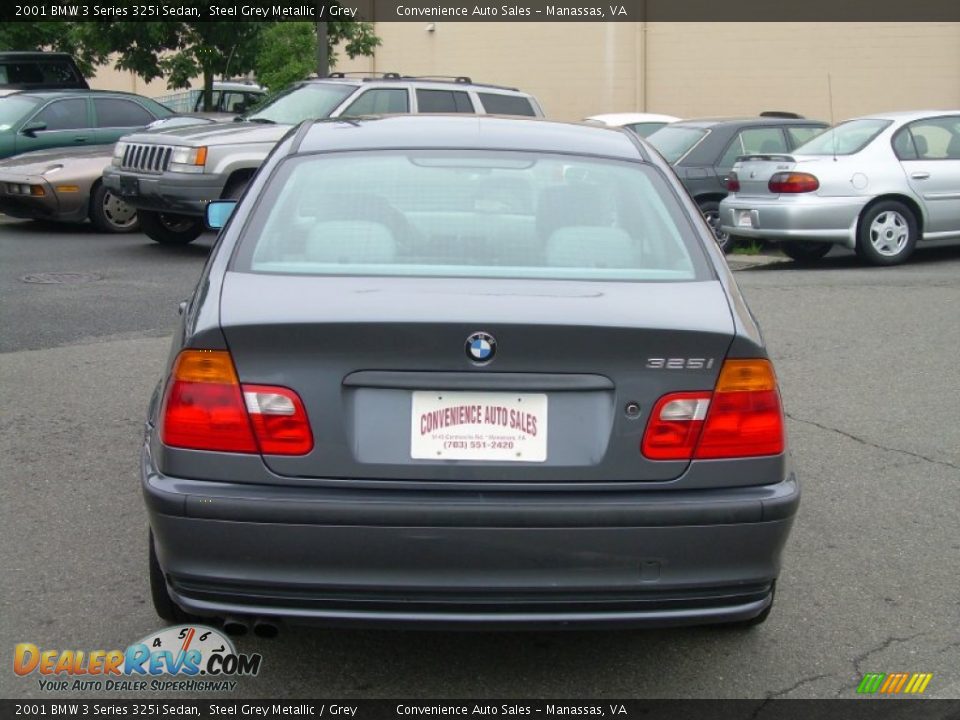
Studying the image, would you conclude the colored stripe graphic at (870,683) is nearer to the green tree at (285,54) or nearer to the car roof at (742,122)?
the car roof at (742,122)

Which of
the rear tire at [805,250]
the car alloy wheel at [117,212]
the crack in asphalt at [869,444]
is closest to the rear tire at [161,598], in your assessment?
the crack in asphalt at [869,444]

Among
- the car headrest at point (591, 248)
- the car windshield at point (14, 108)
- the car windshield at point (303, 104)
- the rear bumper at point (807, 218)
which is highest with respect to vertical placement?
the car headrest at point (591, 248)

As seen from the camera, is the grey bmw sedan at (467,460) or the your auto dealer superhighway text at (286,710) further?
the your auto dealer superhighway text at (286,710)

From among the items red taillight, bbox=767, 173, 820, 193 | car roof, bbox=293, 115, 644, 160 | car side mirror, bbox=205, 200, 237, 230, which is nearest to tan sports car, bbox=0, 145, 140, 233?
red taillight, bbox=767, 173, 820, 193

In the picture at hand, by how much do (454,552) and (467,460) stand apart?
23 centimetres

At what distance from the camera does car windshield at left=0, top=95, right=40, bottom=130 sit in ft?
54.4

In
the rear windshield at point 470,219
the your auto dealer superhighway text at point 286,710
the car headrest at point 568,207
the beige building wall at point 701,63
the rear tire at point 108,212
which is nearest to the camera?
the your auto dealer superhighway text at point 286,710

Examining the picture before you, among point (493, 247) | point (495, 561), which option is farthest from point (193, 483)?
point (493, 247)

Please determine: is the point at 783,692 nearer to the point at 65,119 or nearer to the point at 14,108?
the point at 65,119

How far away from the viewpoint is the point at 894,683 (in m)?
3.90

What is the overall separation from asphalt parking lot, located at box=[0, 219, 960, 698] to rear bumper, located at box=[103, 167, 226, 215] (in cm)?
308

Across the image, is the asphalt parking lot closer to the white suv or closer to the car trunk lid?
the car trunk lid

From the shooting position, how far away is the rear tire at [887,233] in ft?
42.0

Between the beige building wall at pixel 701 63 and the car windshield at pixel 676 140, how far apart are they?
11817mm
